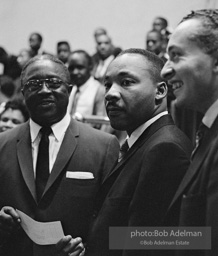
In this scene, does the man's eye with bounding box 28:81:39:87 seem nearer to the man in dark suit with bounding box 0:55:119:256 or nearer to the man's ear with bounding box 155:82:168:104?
the man in dark suit with bounding box 0:55:119:256

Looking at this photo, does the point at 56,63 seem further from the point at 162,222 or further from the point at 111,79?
the point at 162,222

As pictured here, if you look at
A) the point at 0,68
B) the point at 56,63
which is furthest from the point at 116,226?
the point at 0,68

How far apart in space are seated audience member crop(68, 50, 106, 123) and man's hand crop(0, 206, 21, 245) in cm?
340

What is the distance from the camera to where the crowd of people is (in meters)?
1.76

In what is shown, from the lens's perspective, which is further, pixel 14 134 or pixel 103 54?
pixel 103 54

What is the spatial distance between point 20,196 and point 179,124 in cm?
283

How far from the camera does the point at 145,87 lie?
2252 millimetres

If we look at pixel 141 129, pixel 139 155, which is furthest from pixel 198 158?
pixel 141 129

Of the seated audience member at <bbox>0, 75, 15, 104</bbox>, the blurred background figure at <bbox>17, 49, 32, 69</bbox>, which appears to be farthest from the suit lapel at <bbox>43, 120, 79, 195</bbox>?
the blurred background figure at <bbox>17, 49, 32, 69</bbox>

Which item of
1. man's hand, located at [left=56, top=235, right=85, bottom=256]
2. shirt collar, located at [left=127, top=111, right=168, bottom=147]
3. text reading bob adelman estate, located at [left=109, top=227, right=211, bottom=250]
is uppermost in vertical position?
shirt collar, located at [left=127, top=111, right=168, bottom=147]

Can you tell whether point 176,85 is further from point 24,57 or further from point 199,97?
point 24,57

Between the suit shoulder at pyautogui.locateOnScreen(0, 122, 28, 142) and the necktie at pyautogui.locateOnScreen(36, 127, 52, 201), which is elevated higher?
the suit shoulder at pyautogui.locateOnScreen(0, 122, 28, 142)

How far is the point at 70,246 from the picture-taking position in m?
2.33

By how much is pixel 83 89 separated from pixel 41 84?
129 inches
